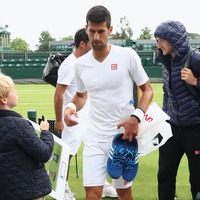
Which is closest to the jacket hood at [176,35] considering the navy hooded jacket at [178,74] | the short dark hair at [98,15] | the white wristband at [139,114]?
the navy hooded jacket at [178,74]

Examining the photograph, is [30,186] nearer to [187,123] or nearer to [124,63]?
[124,63]

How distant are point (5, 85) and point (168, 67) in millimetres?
1978

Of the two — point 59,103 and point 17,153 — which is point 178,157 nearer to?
point 59,103

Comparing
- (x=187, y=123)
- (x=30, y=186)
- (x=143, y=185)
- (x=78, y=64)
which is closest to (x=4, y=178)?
(x=30, y=186)

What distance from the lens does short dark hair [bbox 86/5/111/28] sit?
4.34 meters

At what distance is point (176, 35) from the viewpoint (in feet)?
15.2

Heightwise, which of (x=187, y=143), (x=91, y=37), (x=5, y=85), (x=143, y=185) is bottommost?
(x=143, y=185)

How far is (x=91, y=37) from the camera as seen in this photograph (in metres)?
4.38

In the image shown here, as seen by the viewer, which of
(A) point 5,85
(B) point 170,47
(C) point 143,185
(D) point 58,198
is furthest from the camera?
(C) point 143,185

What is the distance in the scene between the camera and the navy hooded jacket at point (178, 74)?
4637mm

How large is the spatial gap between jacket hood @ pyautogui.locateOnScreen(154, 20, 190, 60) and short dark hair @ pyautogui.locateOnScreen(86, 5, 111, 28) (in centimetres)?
60

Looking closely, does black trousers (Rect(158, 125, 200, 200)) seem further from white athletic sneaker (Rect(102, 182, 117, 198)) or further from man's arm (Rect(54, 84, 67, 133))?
man's arm (Rect(54, 84, 67, 133))

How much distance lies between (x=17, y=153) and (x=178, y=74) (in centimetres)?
197

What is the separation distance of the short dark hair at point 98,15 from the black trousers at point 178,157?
53.3 inches
